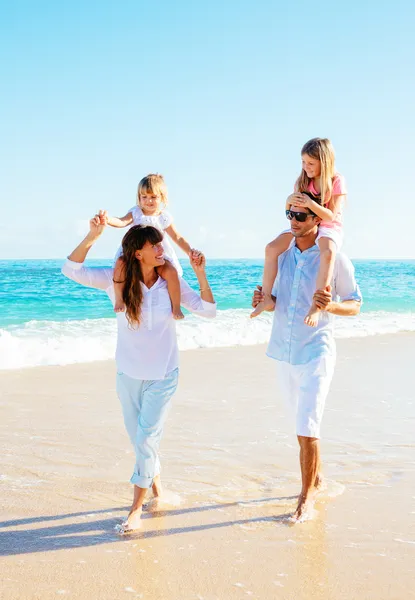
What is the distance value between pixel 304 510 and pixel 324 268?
57.6 inches

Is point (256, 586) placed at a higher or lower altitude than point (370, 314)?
higher

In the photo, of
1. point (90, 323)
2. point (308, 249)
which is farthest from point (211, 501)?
point (90, 323)

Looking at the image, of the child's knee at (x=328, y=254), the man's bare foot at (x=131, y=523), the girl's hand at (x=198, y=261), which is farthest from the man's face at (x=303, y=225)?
the man's bare foot at (x=131, y=523)

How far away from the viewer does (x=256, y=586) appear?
10.5 ft

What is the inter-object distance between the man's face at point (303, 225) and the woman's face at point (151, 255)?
89 centimetres

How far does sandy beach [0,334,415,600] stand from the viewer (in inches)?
128

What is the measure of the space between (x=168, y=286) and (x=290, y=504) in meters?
1.60

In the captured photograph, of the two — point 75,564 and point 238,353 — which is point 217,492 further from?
point 238,353

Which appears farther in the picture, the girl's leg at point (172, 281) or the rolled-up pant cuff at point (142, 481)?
the girl's leg at point (172, 281)

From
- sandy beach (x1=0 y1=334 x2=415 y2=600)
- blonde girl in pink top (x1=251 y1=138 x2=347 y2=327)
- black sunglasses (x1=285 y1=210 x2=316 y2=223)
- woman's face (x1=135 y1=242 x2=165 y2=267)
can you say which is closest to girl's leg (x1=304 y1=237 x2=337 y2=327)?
blonde girl in pink top (x1=251 y1=138 x2=347 y2=327)

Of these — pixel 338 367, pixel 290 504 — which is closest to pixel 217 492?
pixel 290 504

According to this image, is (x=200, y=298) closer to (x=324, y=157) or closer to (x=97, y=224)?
(x=97, y=224)

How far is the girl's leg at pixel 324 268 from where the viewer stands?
406cm

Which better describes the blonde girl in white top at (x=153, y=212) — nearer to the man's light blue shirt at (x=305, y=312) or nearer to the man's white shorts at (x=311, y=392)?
the man's light blue shirt at (x=305, y=312)
